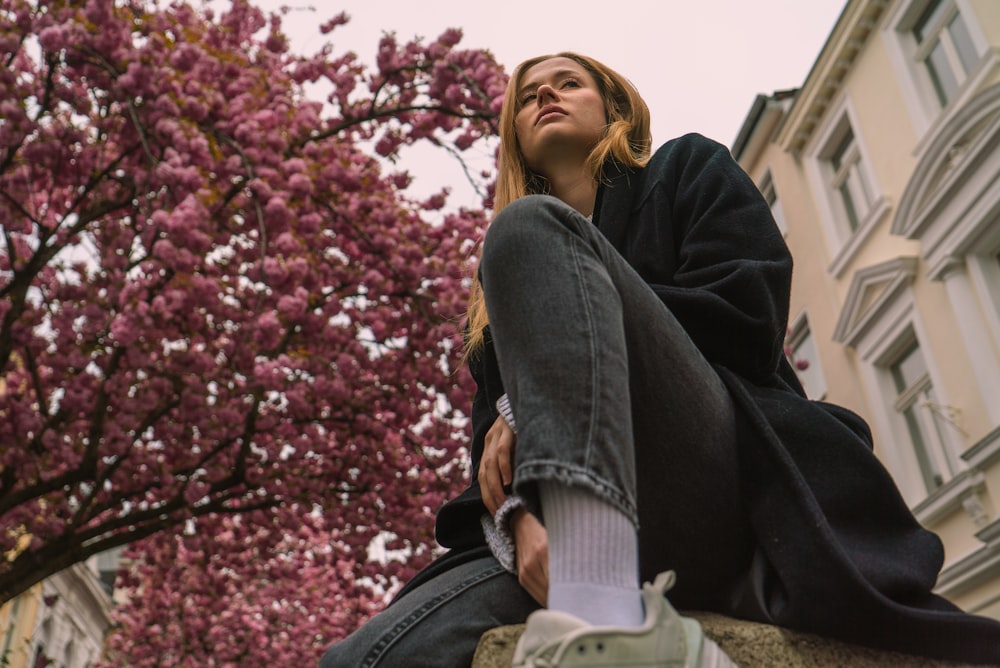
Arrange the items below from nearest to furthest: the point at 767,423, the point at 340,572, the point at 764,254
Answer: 1. the point at 767,423
2. the point at 764,254
3. the point at 340,572

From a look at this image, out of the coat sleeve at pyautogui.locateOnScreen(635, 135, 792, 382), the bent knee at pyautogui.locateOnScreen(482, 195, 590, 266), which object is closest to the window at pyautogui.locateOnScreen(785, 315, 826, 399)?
the coat sleeve at pyautogui.locateOnScreen(635, 135, 792, 382)

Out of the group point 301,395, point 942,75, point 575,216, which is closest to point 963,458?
point 942,75

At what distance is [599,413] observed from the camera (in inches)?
48.9

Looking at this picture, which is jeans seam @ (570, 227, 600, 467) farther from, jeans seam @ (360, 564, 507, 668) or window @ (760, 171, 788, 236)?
window @ (760, 171, 788, 236)

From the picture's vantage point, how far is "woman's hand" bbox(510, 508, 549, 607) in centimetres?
151

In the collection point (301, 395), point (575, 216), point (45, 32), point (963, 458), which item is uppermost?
point (45, 32)

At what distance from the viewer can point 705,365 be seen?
154cm

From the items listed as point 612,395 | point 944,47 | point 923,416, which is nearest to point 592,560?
point 612,395

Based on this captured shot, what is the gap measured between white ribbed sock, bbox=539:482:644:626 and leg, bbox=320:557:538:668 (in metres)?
0.50

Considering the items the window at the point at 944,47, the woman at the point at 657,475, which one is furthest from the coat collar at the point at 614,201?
the window at the point at 944,47

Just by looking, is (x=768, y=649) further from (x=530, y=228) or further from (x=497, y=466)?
(x=530, y=228)

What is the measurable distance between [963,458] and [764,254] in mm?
8647

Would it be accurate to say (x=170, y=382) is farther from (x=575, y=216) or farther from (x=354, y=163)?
(x=575, y=216)

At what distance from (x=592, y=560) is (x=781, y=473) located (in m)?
0.46
